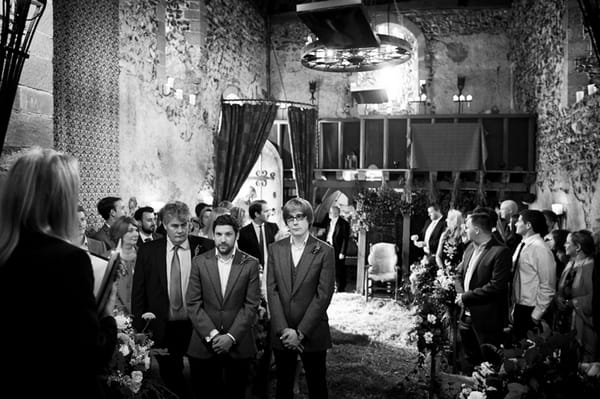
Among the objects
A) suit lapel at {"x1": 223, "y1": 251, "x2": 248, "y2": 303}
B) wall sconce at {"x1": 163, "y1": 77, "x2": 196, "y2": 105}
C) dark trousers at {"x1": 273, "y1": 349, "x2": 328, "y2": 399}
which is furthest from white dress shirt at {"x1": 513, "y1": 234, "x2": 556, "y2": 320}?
wall sconce at {"x1": 163, "y1": 77, "x2": 196, "y2": 105}

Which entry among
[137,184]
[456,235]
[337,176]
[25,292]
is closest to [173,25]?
[137,184]

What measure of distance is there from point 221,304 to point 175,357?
1.90 feet

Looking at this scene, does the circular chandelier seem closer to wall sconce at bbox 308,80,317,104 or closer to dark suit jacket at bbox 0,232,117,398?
dark suit jacket at bbox 0,232,117,398

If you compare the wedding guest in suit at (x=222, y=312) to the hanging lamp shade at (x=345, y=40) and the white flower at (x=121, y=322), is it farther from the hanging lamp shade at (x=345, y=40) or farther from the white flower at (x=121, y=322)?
the hanging lamp shade at (x=345, y=40)

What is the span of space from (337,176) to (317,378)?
8100 millimetres

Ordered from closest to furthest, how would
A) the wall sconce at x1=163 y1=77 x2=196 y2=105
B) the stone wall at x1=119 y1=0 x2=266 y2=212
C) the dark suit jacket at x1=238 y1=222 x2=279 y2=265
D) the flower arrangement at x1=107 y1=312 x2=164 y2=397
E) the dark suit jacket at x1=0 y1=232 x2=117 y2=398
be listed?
1. the dark suit jacket at x1=0 y1=232 x2=117 y2=398
2. the flower arrangement at x1=107 y1=312 x2=164 y2=397
3. the dark suit jacket at x1=238 y1=222 x2=279 y2=265
4. the stone wall at x1=119 y1=0 x2=266 y2=212
5. the wall sconce at x1=163 y1=77 x2=196 y2=105

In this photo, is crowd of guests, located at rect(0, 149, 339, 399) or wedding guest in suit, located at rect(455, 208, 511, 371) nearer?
crowd of guests, located at rect(0, 149, 339, 399)

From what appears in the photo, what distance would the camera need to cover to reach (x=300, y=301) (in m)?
3.41

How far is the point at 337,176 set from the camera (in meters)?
11.3

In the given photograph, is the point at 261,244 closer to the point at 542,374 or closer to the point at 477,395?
the point at 477,395

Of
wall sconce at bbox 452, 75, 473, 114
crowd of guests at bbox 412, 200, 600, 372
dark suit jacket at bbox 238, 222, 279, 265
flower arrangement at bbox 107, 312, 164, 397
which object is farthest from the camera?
wall sconce at bbox 452, 75, 473, 114

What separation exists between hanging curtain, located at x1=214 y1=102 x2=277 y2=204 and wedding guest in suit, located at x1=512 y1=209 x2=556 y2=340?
5972mm

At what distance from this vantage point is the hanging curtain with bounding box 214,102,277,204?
953 centimetres

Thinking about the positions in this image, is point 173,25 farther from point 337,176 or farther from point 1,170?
point 1,170
